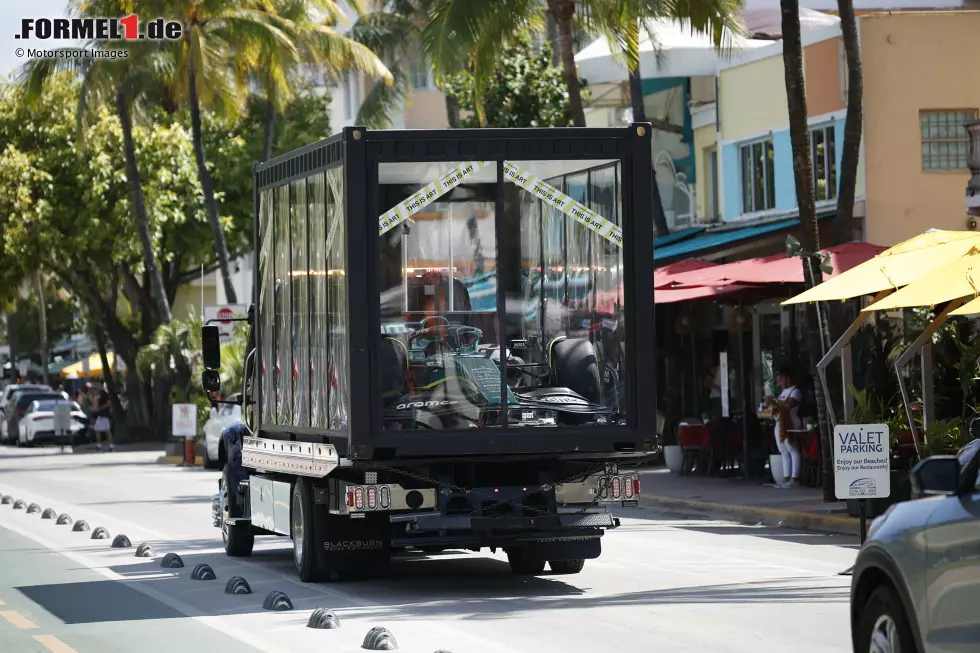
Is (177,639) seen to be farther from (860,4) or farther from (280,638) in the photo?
(860,4)

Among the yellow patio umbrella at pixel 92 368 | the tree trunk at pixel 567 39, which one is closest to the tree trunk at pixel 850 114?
the tree trunk at pixel 567 39

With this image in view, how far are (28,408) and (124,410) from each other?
275 inches

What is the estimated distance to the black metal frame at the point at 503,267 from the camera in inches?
517

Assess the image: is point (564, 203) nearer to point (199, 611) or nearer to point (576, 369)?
point (576, 369)

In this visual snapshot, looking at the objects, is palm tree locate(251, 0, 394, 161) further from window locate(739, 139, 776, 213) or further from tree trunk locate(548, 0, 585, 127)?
window locate(739, 139, 776, 213)

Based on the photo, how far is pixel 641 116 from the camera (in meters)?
31.7

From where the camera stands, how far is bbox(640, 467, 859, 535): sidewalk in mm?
19359

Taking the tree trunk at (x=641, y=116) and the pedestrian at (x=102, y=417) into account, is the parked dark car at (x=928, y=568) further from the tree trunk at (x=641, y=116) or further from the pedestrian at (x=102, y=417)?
the pedestrian at (x=102, y=417)

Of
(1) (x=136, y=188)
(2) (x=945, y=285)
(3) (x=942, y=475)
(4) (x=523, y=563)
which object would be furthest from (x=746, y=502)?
(1) (x=136, y=188)

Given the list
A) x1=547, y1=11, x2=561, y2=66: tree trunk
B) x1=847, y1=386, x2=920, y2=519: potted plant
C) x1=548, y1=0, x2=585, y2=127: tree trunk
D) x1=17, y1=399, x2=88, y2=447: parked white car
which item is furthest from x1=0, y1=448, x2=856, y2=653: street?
x1=17, y1=399, x2=88, y2=447: parked white car

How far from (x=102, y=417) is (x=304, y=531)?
35.4 m

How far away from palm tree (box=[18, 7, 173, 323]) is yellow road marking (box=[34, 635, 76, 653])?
88.1 feet

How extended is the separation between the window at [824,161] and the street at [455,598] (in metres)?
10.1

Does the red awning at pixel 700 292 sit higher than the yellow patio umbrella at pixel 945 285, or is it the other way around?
the red awning at pixel 700 292
